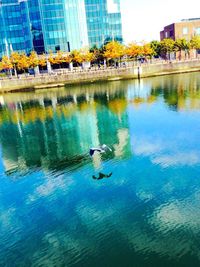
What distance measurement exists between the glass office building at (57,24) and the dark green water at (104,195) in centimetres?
7952

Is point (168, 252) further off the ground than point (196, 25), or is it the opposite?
point (196, 25)

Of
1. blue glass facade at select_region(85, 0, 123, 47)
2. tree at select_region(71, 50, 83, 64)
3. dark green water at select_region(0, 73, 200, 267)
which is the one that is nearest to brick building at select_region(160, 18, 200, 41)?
blue glass facade at select_region(85, 0, 123, 47)

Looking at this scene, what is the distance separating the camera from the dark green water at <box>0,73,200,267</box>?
12922mm

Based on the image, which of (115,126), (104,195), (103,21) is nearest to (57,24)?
(103,21)

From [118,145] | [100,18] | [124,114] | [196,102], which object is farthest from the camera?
[100,18]

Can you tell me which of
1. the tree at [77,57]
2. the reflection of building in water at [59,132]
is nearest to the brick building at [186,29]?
the tree at [77,57]

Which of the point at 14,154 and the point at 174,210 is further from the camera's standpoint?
the point at 14,154

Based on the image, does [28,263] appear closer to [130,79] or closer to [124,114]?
[124,114]

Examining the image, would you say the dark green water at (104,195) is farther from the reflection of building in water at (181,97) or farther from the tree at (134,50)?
the tree at (134,50)

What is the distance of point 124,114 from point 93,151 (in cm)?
1676

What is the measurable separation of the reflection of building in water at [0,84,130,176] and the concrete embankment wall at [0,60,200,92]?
27.7 metres

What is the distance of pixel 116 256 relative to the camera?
12.6 metres

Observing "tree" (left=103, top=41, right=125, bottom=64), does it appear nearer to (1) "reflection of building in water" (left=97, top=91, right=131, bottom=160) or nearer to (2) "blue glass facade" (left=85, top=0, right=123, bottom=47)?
(2) "blue glass facade" (left=85, top=0, right=123, bottom=47)

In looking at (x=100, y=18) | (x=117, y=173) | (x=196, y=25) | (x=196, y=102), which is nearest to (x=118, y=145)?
(x=117, y=173)
